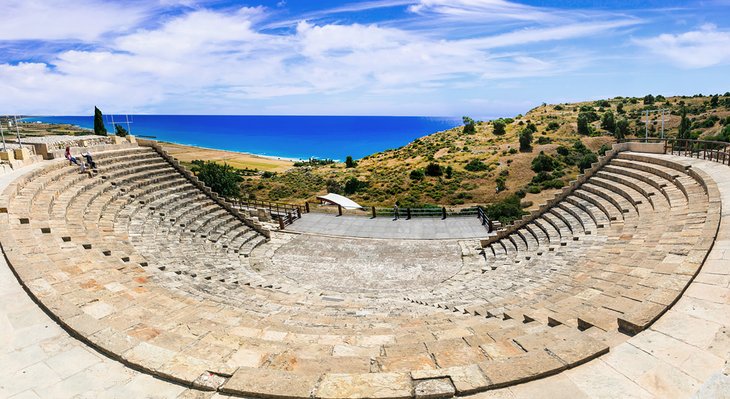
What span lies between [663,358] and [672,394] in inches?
32.8

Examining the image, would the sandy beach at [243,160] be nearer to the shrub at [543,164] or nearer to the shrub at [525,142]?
the shrub at [525,142]

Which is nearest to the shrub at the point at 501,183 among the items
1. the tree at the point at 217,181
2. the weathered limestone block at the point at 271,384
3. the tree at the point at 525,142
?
the tree at the point at 525,142

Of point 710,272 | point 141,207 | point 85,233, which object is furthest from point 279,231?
point 710,272

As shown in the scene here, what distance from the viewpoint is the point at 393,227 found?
2462cm

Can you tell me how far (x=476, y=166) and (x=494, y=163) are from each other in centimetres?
311

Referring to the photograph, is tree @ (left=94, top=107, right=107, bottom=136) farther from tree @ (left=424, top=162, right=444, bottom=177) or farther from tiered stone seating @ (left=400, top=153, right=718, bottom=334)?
tiered stone seating @ (left=400, top=153, right=718, bottom=334)

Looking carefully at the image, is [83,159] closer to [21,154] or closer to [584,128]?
[21,154]

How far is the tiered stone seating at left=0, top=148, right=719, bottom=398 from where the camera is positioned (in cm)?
540

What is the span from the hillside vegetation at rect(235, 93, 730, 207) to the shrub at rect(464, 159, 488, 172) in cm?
29

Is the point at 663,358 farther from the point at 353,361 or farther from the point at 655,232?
the point at 655,232

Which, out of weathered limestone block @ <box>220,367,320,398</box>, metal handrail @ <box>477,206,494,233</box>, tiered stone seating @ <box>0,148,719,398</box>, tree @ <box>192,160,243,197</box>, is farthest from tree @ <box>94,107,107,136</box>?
weathered limestone block @ <box>220,367,320,398</box>

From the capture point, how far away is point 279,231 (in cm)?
2462

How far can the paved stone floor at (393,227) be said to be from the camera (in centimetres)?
2292

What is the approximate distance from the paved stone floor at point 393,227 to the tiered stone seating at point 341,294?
301cm
